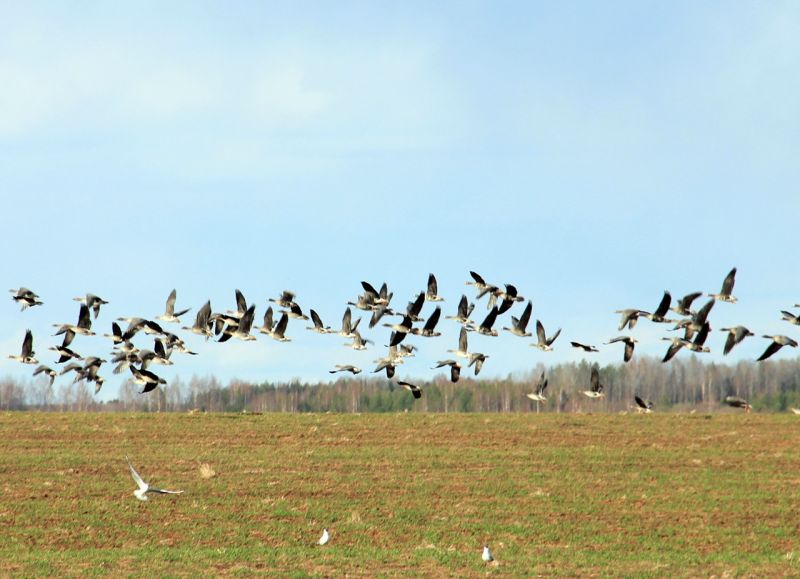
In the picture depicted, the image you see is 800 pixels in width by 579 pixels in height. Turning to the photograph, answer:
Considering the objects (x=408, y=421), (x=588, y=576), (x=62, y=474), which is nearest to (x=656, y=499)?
(x=588, y=576)

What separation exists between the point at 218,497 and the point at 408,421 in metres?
15.1

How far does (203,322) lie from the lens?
3500 cm

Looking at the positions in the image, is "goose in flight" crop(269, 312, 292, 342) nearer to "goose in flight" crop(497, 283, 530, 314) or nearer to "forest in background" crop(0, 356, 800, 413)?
"goose in flight" crop(497, 283, 530, 314)

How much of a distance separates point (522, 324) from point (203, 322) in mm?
9159

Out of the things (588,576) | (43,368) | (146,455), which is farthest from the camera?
(146,455)

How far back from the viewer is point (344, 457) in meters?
41.4

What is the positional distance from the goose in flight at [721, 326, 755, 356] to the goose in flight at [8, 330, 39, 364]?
20.5 metres

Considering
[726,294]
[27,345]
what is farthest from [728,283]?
[27,345]

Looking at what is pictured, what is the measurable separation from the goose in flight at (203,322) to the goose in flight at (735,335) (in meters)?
14.3

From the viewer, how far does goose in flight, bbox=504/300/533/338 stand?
1388 inches

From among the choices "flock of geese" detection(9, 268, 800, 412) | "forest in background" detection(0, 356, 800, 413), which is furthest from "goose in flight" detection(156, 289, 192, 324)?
"forest in background" detection(0, 356, 800, 413)

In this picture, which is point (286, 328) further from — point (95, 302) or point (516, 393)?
point (516, 393)

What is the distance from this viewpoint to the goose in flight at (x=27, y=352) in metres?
37.8

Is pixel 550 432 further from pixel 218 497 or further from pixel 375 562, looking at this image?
pixel 375 562
